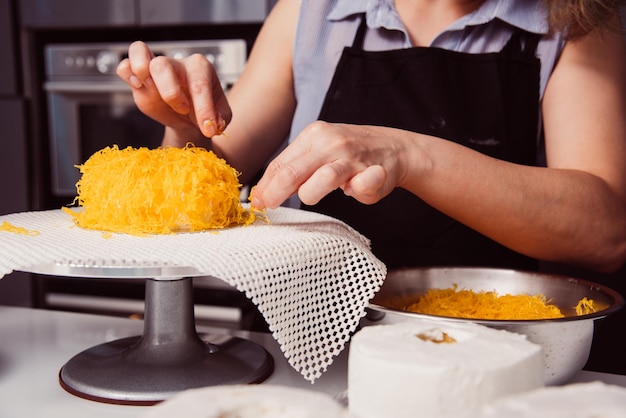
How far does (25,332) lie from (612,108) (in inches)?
40.6

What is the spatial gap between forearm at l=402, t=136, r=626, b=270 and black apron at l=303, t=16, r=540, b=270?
190 mm

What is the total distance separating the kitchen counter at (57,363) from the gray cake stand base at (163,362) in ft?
0.05

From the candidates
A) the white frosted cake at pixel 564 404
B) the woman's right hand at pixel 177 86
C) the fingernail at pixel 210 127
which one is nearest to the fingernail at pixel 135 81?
the woman's right hand at pixel 177 86

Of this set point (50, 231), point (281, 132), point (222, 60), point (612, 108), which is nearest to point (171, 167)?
point (50, 231)

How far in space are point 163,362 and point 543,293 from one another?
48 centimetres

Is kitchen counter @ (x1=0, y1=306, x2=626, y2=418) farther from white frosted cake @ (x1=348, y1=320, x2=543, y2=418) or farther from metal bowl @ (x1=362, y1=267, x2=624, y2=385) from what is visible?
white frosted cake @ (x1=348, y1=320, x2=543, y2=418)

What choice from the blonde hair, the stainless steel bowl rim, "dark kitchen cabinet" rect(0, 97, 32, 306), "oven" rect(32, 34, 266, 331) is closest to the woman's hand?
the stainless steel bowl rim

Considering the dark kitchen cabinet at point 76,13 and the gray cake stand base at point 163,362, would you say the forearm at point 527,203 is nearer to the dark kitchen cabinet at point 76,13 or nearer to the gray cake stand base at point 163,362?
the gray cake stand base at point 163,362

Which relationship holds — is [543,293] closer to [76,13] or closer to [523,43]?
[523,43]

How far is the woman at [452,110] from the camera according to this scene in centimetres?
100

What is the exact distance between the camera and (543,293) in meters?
0.85

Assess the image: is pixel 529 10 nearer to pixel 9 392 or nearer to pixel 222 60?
pixel 9 392

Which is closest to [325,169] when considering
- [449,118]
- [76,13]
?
[449,118]

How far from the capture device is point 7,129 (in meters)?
2.47
